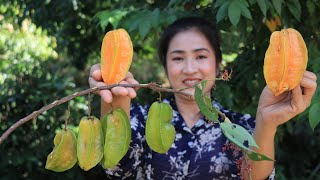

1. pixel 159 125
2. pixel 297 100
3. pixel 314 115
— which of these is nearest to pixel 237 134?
pixel 159 125

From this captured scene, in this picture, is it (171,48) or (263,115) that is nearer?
(263,115)

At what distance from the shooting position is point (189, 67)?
1905mm

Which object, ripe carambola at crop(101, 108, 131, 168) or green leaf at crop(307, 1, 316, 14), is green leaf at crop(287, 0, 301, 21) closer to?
green leaf at crop(307, 1, 316, 14)

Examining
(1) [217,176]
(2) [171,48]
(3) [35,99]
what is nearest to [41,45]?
(3) [35,99]

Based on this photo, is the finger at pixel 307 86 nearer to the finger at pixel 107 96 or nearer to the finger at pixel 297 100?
the finger at pixel 297 100

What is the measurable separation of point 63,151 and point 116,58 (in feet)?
0.92

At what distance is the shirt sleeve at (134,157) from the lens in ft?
6.02

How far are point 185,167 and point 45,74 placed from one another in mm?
1714

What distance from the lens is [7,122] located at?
3.00 meters

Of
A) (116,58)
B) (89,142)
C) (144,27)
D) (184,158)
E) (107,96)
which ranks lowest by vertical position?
(184,158)

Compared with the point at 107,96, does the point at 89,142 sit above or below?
below

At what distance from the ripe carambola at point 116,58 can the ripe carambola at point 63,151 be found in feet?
0.62

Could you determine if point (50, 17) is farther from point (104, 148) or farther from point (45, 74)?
point (104, 148)

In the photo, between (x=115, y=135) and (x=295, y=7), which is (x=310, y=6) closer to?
(x=295, y=7)
